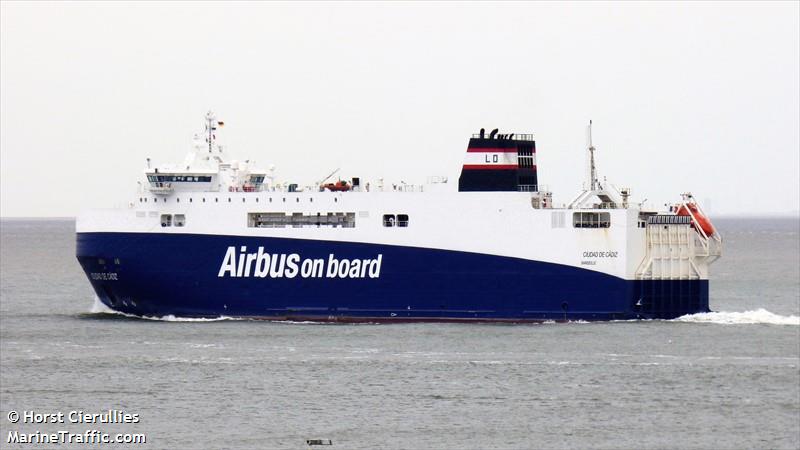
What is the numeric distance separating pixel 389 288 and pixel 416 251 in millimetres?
1406

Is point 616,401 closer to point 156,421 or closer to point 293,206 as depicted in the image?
point 156,421

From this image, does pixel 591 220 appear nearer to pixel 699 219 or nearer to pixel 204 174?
pixel 699 219

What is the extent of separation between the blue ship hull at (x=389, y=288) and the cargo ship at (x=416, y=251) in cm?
4

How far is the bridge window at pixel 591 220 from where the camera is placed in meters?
41.8

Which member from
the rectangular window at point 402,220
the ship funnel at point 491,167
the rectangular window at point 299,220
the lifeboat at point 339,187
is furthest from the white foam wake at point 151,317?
the ship funnel at point 491,167

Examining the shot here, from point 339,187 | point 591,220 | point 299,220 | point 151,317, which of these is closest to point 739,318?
point 591,220

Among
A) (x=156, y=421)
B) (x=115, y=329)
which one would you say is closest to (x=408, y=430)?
(x=156, y=421)

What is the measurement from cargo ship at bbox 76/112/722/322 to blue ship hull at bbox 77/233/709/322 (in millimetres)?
43

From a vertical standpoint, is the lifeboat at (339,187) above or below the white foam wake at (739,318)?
above

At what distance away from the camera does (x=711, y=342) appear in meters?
38.1

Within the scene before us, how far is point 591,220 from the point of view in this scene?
42.0 metres

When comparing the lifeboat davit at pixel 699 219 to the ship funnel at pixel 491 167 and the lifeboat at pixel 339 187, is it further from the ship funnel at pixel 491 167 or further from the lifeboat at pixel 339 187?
the lifeboat at pixel 339 187

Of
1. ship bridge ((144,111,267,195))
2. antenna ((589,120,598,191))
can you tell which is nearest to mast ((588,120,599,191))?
antenna ((589,120,598,191))

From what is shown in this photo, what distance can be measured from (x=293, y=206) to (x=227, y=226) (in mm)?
2166
